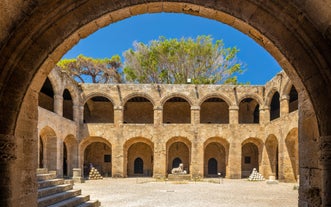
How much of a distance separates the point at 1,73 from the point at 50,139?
1581 centimetres

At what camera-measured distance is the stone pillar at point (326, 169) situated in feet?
10.6

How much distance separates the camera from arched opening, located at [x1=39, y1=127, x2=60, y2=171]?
1777cm

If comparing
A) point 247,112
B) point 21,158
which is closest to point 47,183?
point 21,158

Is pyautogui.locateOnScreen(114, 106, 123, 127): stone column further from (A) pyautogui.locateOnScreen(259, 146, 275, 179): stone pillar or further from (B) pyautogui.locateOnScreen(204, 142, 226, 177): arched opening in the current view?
(A) pyautogui.locateOnScreen(259, 146, 275, 179): stone pillar

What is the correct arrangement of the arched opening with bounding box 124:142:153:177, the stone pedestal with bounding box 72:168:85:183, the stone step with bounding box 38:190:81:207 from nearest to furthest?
the stone step with bounding box 38:190:81:207, the stone pedestal with bounding box 72:168:85:183, the arched opening with bounding box 124:142:153:177

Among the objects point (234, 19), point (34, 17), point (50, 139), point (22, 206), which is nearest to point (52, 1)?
point (34, 17)

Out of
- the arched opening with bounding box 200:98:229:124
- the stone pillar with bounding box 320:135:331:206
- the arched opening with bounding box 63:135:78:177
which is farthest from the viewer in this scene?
the arched opening with bounding box 200:98:229:124

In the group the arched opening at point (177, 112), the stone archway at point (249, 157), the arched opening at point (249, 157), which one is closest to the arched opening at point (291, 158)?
the stone archway at point (249, 157)

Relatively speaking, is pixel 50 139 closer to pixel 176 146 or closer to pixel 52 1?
pixel 176 146

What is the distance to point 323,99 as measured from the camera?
332cm

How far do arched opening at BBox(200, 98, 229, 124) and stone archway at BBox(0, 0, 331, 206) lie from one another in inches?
930

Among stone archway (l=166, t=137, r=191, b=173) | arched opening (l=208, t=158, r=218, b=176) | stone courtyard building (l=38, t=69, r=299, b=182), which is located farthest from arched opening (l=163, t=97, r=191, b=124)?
stone courtyard building (l=38, t=69, r=299, b=182)

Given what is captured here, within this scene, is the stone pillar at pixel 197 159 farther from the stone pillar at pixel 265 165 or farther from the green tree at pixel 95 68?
the green tree at pixel 95 68

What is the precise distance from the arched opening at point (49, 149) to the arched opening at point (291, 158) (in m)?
13.9
